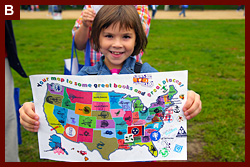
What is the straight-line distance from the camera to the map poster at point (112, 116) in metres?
1.63

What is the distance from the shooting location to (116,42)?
5.62 feet

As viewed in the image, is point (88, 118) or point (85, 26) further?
point (85, 26)

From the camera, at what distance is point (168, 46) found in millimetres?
8320

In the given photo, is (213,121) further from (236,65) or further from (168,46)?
(168,46)

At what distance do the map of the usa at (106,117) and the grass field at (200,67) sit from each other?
174 centimetres

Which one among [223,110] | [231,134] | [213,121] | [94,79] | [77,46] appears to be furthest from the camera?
[223,110]

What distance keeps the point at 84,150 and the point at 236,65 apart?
549cm

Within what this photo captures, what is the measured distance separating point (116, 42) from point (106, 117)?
50 cm

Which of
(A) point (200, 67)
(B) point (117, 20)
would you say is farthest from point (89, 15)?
(A) point (200, 67)

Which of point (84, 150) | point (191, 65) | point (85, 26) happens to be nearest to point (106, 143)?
point (84, 150)

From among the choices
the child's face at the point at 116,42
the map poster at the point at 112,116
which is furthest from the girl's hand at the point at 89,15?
the map poster at the point at 112,116

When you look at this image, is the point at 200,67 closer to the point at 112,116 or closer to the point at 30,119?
the point at 112,116

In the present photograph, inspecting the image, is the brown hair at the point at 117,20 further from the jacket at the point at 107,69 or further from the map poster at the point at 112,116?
the map poster at the point at 112,116

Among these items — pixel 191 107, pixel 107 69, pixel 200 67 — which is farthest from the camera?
pixel 200 67
